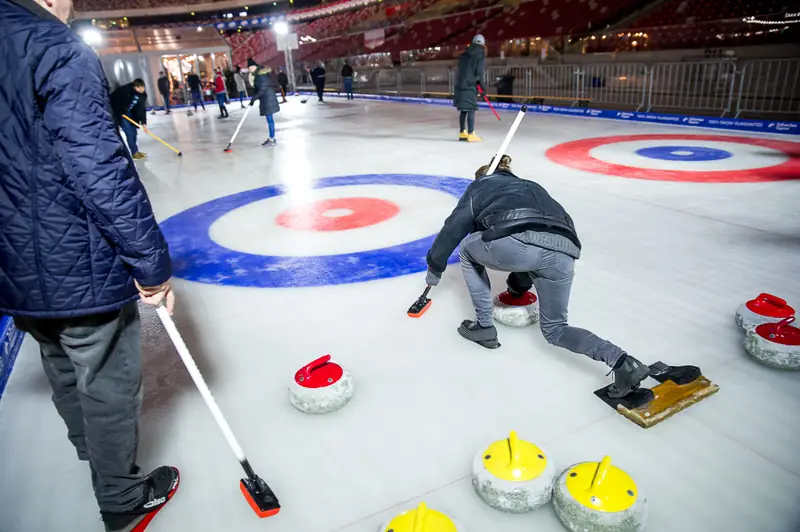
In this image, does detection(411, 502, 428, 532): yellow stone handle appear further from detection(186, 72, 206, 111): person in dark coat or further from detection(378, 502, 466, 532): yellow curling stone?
detection(186, 72, 206, 111): person in dark coat

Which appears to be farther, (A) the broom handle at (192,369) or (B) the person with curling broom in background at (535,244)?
(B) the person with curling broom in background at (535,244)

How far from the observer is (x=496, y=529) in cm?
203

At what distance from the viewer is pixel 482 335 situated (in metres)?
3.26

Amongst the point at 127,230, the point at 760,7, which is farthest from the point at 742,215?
the point at 760,7

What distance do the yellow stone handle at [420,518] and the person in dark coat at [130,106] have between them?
9.65 meters

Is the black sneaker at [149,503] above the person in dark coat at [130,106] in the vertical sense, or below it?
below

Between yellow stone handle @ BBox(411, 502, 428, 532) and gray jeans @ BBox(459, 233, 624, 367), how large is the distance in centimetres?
128

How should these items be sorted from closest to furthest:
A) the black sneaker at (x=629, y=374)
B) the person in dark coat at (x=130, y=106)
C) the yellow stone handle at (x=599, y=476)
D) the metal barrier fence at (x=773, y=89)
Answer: the yellow stone handle at (x=599, y=476)
the black sneaker at (x=629, y=374)
the person in dark coat at (x=130, y=106)
the metal barrier fence at (x=773, y=89)

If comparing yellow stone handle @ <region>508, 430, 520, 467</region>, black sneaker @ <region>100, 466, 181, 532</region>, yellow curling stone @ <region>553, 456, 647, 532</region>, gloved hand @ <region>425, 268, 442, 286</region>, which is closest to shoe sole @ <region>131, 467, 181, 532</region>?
black sneaker @ <region>100, 466, 181, 532</region>

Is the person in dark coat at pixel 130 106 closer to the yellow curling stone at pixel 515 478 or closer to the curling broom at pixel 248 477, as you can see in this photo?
the curling broom at pixel 248 477

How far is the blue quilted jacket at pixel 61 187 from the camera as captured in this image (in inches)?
61.4

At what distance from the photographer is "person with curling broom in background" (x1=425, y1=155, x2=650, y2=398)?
8.52ft

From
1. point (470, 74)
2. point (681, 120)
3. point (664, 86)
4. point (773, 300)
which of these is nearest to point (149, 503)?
point (773, 300)

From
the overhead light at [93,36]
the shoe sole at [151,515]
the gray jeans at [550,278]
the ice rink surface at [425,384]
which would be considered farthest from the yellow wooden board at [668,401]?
the overhead light at [93,36]
